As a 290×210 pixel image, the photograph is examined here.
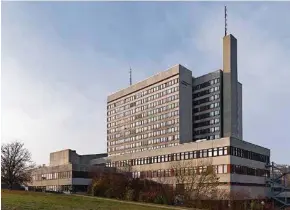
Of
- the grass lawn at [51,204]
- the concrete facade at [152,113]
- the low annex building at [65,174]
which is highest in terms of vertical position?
the concrete facade at [152,113]

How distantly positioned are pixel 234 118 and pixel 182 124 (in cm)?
1499

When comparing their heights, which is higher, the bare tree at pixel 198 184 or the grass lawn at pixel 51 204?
the grass lawn at pixel 51 204

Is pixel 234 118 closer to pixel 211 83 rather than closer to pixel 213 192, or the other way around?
pixel 211 83

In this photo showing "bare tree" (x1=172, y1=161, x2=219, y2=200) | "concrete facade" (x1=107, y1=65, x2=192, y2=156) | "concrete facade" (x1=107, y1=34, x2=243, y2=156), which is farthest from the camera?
"concrete facade" (x1=107, y1=65, x2=192, y2=156)

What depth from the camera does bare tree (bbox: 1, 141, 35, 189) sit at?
7206cm

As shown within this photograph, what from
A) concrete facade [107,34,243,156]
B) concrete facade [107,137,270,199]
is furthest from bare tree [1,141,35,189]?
concrete facade [107,34,243,156]

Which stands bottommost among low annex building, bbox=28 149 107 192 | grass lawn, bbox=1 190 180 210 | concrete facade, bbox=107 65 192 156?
low annex building, bbox=28 149 107 192

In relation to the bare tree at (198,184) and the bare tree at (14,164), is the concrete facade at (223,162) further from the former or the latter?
the bare tree at (14,164)

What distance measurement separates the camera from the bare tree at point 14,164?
72.1 meters

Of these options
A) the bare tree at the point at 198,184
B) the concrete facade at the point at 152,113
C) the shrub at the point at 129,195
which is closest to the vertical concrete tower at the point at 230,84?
the concrete facade at the point at 152,113

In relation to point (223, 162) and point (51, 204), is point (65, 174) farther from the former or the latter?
point (51, 204)

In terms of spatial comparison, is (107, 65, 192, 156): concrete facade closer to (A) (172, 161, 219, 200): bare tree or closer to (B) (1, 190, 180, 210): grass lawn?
(A) (172, 161, 219, 200): bare tree

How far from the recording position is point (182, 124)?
110375 millimetres

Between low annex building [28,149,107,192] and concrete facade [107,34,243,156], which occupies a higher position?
concrete facade [107,34,243,156]
